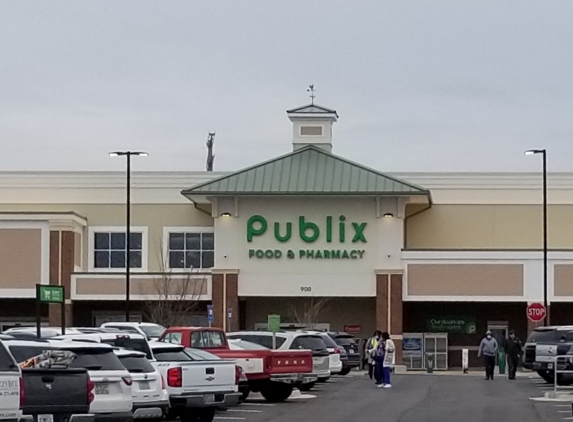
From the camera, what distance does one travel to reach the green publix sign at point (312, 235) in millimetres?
62719

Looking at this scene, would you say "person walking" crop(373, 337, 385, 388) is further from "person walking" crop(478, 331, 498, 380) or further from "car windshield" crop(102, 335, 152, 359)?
"car windshield" crop(102, 335, 152, 359)

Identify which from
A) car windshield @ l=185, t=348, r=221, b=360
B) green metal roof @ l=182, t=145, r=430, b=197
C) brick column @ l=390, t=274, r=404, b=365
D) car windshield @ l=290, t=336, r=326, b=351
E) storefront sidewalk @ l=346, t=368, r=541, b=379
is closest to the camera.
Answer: car windshield @ l=185, t=348, r=221, b=360

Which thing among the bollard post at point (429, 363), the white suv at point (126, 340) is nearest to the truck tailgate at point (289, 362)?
the white suv at point (126, 340)

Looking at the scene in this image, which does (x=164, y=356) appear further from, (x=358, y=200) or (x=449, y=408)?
(x=358, y=200)

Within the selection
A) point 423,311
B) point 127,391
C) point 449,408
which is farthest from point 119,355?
point 423,311

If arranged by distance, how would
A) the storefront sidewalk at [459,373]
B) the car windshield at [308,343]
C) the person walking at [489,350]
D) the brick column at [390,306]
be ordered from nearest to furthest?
the car windshield at [308,343], the person walking at [489,350], the storefront sidewalk at [459,373], the brick column at [390,306]

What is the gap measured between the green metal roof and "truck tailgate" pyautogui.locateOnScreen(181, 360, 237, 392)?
36.9 meters

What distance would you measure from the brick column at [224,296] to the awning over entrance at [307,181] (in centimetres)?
393

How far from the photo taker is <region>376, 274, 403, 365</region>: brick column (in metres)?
60.7

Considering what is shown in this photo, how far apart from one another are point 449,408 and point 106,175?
40210 millimetres

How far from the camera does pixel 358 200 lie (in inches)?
2469

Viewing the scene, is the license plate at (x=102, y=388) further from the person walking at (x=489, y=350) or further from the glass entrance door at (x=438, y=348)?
the glass entrance door at (x=438, y=348)

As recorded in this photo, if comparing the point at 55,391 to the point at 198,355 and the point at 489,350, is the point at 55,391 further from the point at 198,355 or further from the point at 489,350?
the point at 489,350

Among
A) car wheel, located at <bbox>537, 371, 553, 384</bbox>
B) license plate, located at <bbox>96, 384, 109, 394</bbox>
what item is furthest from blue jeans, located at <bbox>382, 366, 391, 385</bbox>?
license plate, located at <bbox>96, 384, 109, 394</bbox>
